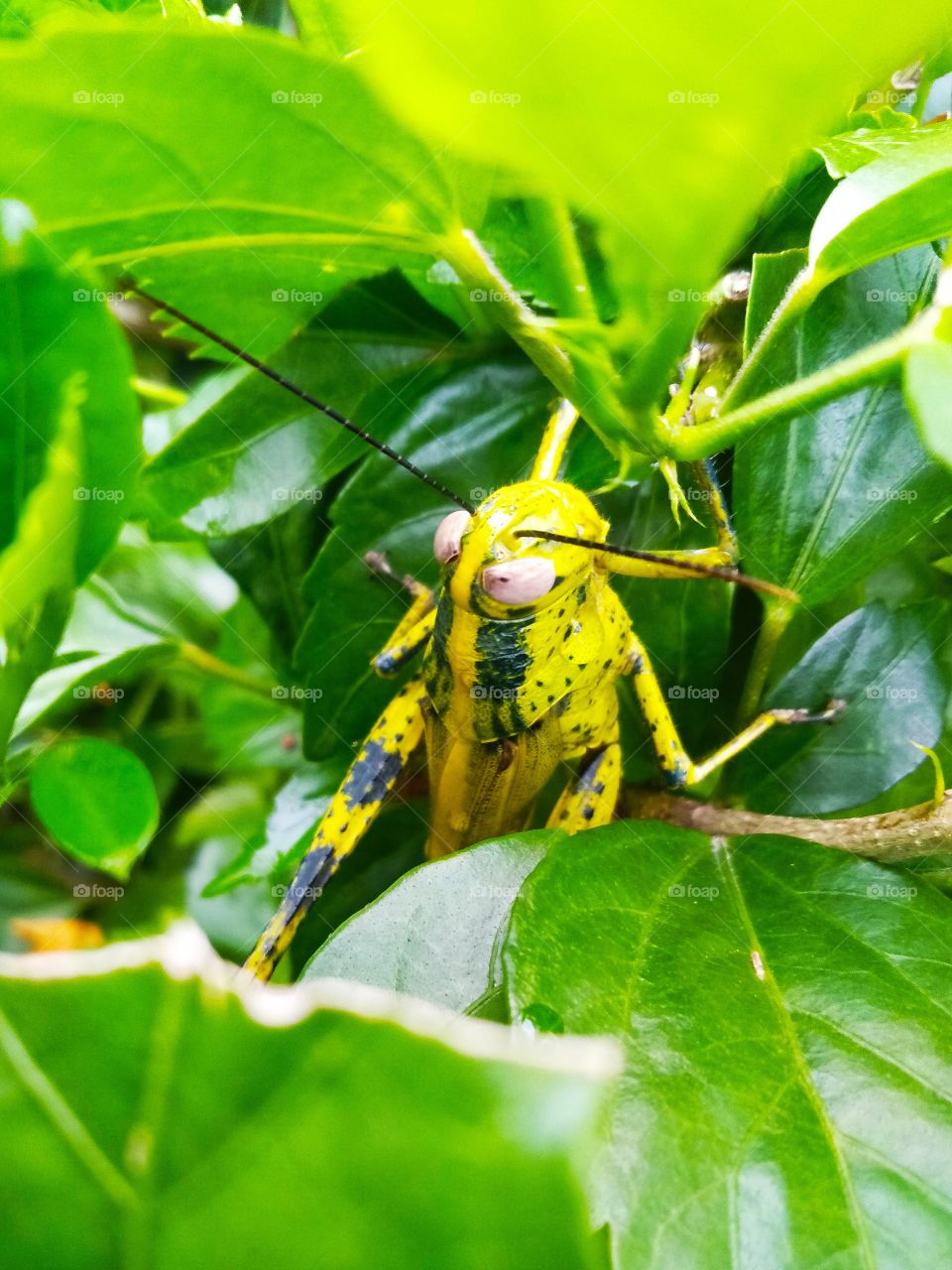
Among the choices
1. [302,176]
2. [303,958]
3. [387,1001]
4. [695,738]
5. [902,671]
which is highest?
[302,176]

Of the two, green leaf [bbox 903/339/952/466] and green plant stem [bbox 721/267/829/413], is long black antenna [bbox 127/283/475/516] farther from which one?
green leaf [bbox 903/339/952/466]

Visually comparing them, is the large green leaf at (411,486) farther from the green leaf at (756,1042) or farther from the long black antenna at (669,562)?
the green leaf at (756,1042)

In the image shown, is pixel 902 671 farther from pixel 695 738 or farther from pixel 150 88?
pixel 150 88

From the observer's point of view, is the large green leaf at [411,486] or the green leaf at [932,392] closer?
the green leaf at [932,392]

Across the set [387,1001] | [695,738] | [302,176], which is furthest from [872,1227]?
[302,176]

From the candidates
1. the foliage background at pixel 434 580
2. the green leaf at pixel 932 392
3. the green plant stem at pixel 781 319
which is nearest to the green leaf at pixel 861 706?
the foliage background at pixel 434 580

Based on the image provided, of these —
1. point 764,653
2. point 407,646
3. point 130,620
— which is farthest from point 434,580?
point 130,620
